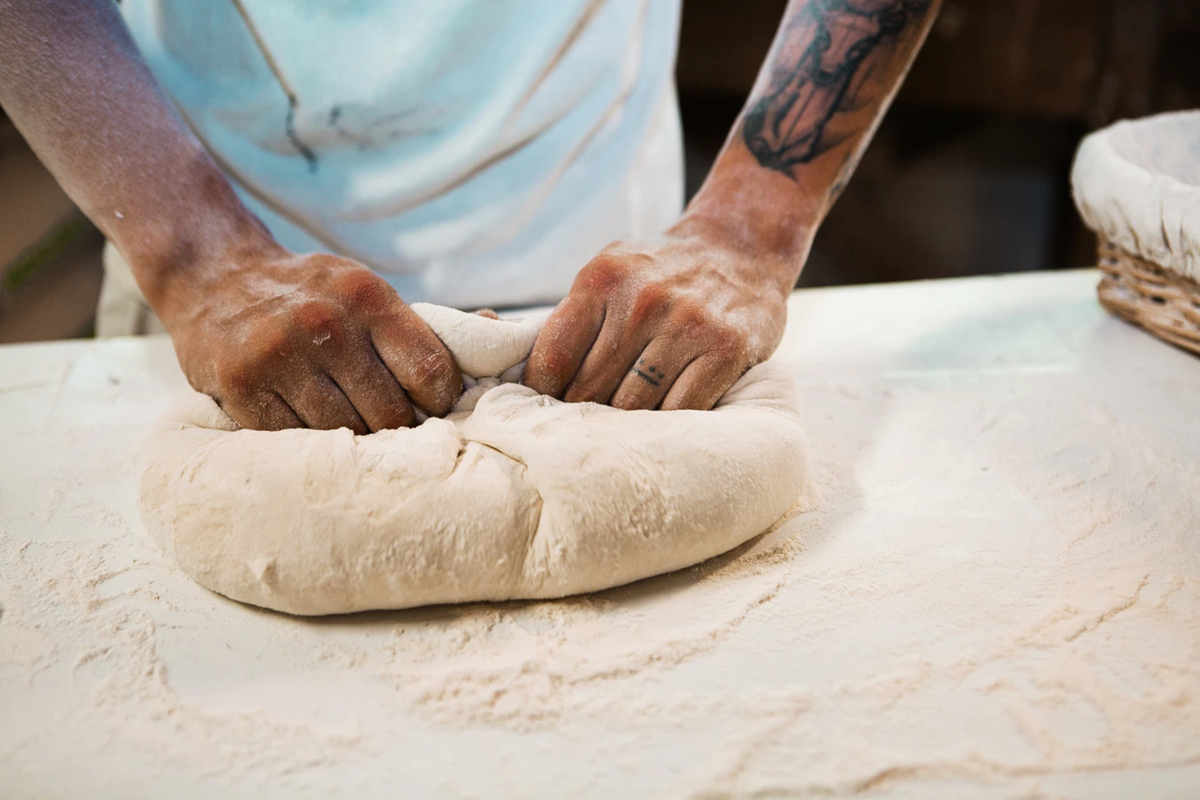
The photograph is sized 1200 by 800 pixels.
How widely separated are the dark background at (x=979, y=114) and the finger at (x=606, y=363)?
2.98m

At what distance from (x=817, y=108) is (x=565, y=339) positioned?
2.22 ft

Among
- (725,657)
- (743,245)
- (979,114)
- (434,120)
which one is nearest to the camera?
(725,657)

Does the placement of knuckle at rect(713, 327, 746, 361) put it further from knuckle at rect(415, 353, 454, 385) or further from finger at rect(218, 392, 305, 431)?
finger at rect(218, 392, 305, 431)

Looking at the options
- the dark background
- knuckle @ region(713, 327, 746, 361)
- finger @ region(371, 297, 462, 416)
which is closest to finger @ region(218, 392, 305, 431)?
finger @ region(371, 297, 462, 416)

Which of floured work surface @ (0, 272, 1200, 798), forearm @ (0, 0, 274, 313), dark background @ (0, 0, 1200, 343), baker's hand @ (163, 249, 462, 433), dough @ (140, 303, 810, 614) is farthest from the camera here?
dark background @ (0, 0, 1200, 343)

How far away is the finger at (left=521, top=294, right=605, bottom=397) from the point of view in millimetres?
1145

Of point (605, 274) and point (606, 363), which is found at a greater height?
point (605, 274)

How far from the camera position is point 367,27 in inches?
58.2

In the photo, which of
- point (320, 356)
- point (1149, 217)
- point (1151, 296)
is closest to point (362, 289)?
point (320, 356)

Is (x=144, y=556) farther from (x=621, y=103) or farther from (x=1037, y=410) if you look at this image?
(x=1037, y=410)

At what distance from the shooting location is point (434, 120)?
157 cm

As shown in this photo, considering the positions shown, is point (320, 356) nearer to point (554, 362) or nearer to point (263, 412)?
point (263, 412)

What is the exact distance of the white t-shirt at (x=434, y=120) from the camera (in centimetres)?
147

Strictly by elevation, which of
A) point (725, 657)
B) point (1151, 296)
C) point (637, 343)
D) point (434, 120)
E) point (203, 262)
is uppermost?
point (434, 120)
